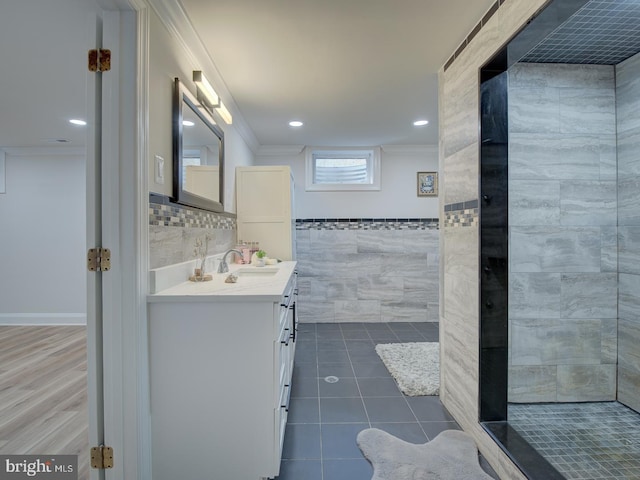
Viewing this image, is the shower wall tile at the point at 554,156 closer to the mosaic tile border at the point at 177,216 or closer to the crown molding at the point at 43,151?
the mosaic tile border at the point at 177,216

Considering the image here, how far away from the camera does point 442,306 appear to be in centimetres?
219

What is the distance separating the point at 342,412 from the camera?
6.79 ft

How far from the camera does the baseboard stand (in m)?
4.00

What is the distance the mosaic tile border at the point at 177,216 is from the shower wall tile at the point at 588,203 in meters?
2.43

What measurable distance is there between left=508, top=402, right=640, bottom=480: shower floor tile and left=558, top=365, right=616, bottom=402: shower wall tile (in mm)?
43

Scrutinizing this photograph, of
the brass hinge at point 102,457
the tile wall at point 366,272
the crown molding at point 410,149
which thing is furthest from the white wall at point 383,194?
the brass hinge at point 102,457

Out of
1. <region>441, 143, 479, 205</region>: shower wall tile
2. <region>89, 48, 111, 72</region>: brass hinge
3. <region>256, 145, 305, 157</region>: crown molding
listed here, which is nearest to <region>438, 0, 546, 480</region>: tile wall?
<region>441, 143, 479, 205</region>: shower wall tile

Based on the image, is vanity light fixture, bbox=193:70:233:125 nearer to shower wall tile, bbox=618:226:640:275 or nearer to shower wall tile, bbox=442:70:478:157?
shower wall tile, bbox=442:70:478:157

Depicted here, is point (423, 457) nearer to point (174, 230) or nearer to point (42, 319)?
point (174, 230)

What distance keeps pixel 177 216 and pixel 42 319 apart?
3791 millimetres

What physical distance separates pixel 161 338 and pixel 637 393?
2837 mm

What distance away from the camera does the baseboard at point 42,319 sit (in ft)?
13.1

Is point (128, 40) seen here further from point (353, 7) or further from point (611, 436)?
point (611, 436)

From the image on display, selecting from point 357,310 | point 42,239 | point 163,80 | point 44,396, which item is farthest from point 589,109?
point 42,239
